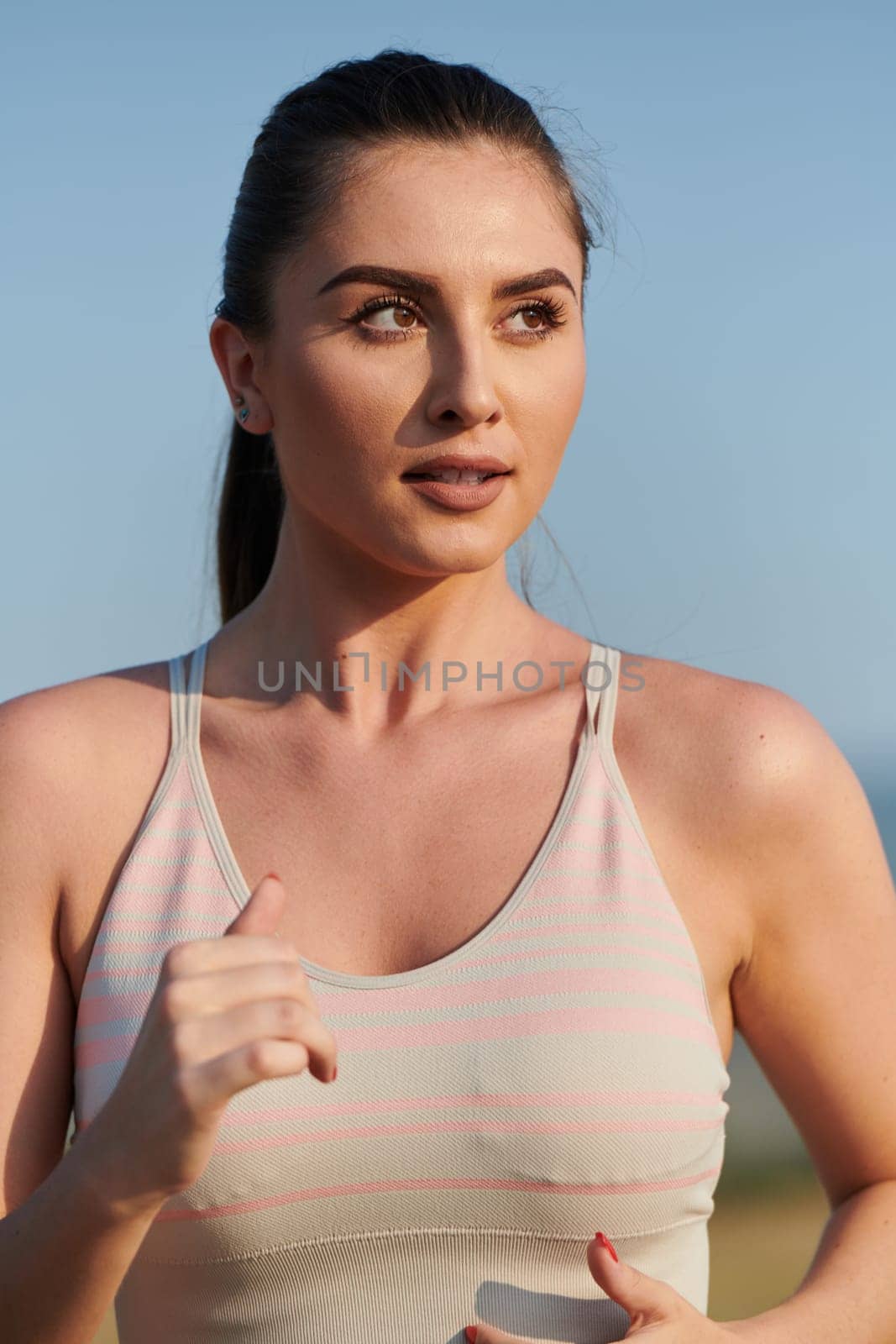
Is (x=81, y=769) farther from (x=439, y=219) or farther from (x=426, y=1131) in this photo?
(x=439, y=219)

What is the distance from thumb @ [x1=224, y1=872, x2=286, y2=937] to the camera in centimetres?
166

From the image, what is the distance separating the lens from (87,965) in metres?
2.18

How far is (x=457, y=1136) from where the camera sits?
2023mm

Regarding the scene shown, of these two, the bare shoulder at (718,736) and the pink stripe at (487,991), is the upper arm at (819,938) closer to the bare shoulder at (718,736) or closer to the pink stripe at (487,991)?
the bare shoulder at (718,736)

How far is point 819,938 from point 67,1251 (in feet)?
3.58

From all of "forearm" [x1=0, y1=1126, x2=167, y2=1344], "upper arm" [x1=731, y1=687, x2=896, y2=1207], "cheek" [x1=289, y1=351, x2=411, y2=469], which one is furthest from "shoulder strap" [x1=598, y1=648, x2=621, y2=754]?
"forearm" [x1=0, y1=1126, x2=167, y2=1344]

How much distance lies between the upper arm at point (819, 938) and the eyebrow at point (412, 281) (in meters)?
0.68

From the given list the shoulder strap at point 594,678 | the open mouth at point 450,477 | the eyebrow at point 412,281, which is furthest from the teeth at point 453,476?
the shoulder strap at point 594,678

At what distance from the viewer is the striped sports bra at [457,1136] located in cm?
203

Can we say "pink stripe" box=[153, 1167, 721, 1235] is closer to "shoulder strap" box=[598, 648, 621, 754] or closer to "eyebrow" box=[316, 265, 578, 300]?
"shoulder strap" box=[598, 648, 621, 754]

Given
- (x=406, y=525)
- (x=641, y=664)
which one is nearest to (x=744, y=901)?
(x=641, y=664)

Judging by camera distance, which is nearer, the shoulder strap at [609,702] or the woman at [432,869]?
the woman at [432,869]

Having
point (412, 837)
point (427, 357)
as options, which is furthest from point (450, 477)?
point (412, 837)

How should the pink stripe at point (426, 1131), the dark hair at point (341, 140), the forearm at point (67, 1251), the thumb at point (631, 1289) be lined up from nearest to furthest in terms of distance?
the forearm at point (67, 1251) → the thumb at point (631, 1289) → the pink stripe at point (426, 1131) → the dark hair at point (341, 140)
